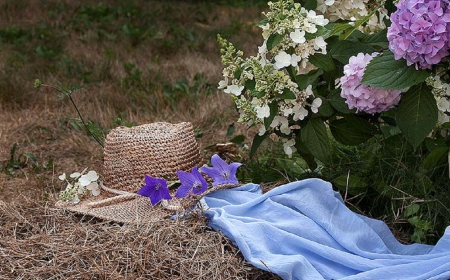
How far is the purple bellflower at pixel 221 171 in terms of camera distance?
229 centimetres

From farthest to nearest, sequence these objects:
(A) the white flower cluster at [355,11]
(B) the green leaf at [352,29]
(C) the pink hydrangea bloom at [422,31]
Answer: (A) the white flower cluster at [355,11]
(B) the green leaf at [352,29]
(C) the pink hydrangea bloom at [422,31]

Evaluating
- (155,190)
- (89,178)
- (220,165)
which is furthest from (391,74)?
(89,178)

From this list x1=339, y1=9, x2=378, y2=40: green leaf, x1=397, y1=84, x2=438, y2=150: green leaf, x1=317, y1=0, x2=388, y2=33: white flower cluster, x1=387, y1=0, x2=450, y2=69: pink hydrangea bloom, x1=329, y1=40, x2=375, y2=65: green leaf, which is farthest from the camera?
x1=317, y1=0, x2=388, y2=33: white flower cluster

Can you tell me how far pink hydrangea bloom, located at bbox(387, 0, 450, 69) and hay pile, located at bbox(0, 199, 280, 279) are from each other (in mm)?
666

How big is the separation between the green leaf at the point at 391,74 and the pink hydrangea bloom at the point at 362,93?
0.06 m

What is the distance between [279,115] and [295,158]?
1.93 feet

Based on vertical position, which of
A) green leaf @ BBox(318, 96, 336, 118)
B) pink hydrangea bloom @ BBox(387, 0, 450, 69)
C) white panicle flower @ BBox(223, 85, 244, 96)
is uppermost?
pink hydrangea bloom @ BBox(387, 0, 450, 69)

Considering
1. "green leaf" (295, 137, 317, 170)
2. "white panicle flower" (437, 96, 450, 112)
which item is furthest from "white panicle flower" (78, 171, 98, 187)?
"white panicle flower" (437, 96, 450, 112)

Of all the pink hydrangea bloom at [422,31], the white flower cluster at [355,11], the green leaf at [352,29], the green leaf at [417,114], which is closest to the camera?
the pink hydrangea bloom at [422,31]

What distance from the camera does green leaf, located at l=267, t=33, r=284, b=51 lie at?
84.0 inches

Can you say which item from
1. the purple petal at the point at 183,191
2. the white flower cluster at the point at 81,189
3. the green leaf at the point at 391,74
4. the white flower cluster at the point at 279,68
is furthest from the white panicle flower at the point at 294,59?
the white flower cluster at the point at 81,189

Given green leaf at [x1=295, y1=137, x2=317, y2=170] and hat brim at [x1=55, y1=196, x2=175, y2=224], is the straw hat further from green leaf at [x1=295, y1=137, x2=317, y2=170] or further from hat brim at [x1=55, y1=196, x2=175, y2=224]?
green leaf at [x1=295, y1=137, x2=317, y2=170]

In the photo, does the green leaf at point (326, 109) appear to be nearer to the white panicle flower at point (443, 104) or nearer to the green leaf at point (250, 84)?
the green leaf at point (250, 84)

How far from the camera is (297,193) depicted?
2215 mm
